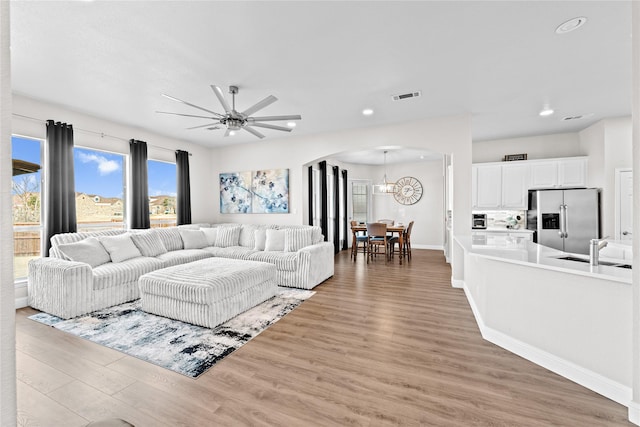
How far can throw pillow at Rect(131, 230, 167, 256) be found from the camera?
4.34m

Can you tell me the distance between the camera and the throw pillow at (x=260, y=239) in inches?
199

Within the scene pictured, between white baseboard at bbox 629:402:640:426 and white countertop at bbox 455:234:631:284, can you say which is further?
white countertop at bbox 455:234:631:284

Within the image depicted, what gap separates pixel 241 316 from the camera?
10.3 feet

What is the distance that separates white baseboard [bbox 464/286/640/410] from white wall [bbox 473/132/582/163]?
461 centimetres

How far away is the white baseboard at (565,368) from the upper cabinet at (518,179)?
3.52 metres

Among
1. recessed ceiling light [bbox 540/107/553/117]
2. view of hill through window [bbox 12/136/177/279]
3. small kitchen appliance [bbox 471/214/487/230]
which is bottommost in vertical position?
small kitchen appliance [bbox 471/214/487/230]

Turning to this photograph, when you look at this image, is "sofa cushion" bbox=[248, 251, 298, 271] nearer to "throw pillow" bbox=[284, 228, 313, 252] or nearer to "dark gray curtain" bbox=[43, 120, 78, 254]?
"throw pillow" bbox=[284, 228, 313, 252]

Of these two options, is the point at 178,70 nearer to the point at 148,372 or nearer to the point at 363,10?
the point at 363,10

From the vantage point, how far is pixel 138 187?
489 centimetres

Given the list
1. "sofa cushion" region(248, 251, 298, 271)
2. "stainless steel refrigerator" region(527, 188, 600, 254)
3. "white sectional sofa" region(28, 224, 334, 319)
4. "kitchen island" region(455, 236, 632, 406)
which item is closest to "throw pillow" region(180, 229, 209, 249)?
"white sectional sofa" region(28, 224, 334, 319)

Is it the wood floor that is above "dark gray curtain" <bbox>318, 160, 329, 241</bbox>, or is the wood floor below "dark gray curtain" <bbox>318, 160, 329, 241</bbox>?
below

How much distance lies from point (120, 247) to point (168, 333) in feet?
6.69

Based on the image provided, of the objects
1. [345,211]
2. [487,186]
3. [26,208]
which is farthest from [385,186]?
[26,208]

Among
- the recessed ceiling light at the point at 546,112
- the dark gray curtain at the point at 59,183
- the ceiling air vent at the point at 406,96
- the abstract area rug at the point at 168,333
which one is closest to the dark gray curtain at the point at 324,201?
the ceiling air vent at the point at 406,96
